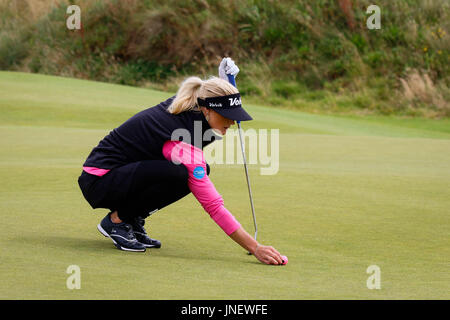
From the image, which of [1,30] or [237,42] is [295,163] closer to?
[237,42]

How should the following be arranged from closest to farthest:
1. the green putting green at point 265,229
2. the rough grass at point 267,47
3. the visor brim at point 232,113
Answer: the green putting green at point 265,229 < the visor brim at point 232,113 < the rough grass at point 267,47

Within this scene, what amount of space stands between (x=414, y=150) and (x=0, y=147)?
5339mm

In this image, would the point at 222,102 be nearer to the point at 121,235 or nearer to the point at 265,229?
A: the point at 121,235

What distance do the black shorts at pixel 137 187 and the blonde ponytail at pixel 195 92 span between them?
0.30m

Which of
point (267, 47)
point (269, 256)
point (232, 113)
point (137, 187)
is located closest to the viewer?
point (269, 256)

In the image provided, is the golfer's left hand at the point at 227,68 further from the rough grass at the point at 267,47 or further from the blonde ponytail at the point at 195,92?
the rough grass at the point at 267,47

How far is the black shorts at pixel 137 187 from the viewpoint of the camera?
3771 mm

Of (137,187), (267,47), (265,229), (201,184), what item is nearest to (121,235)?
(137,187)

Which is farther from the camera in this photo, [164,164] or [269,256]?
[164,164]

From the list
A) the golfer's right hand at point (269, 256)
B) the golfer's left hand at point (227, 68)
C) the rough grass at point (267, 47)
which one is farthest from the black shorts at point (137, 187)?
the rough grass at point (267, 47)

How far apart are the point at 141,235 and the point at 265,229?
2.97ft

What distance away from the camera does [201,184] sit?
12.0 feet

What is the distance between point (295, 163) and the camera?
8305 millimetres

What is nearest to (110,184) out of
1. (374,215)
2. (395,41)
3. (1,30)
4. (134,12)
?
(374,215)
